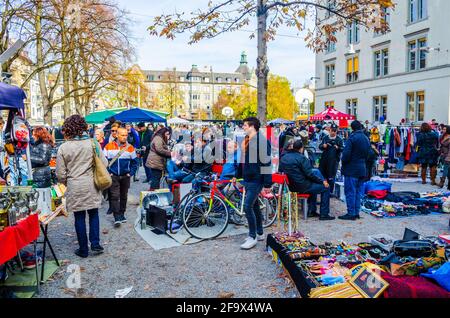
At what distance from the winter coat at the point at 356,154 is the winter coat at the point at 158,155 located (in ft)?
12.4

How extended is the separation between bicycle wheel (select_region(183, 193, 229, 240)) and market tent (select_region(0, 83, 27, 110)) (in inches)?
115

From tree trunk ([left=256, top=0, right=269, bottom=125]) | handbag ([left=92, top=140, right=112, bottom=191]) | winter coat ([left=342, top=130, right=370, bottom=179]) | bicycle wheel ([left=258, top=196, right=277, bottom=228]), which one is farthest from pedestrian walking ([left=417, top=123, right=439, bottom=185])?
handbag ([left=92, top=140, right=112, bottom=191])

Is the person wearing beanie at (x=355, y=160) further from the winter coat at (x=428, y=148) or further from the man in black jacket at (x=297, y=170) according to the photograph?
the winter coat at (x=428, y=148)

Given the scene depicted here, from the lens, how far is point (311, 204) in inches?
319

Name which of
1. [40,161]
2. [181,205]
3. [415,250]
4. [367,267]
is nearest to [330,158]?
[181,205]

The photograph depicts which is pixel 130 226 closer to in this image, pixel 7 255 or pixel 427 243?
pixel 7 255

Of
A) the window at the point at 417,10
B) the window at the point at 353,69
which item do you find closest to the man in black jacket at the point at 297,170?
the window at the point at 417,10

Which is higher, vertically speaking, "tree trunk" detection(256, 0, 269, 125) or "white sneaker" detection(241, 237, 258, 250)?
"tree trunk" detection(256, 0, 269, 125)

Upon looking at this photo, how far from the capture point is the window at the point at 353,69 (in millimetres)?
32487

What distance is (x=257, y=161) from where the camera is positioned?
5.70 meters

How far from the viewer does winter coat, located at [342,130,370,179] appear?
7.52m

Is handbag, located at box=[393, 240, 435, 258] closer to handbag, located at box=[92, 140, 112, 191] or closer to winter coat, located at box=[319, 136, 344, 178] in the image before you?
handbag, located at box=[92, 140, 112, 191]

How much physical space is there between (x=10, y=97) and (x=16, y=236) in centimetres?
259
